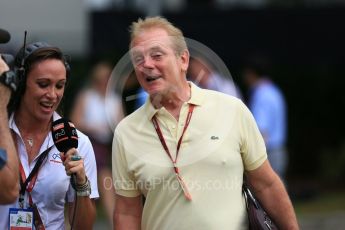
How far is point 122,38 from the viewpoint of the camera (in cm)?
1686

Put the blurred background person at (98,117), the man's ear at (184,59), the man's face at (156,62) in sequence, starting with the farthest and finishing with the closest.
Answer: the blurred background person at (98,117), the man's ear at (184,59), the man's face at (156,62)

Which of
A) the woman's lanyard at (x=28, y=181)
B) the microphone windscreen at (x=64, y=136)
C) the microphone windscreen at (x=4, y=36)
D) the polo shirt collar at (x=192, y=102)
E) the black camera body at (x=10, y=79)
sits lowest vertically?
the woman's lanyard at (x=28, y=181)

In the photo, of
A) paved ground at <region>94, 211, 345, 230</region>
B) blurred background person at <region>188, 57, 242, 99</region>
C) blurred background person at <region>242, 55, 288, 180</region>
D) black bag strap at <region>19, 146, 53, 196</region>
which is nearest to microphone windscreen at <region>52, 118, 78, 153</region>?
black bag strap at <region>19, 146, 53, 196</region>

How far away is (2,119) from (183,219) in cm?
114

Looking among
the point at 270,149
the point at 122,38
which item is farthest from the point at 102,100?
the point at 122,38

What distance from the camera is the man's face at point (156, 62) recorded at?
18.6 ft

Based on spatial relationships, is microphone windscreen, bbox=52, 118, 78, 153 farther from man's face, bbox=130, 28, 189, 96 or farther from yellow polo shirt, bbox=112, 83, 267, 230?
man's face, bbox=130, 28, 189, 96

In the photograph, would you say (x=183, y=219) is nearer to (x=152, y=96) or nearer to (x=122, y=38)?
(x=152, y=96)

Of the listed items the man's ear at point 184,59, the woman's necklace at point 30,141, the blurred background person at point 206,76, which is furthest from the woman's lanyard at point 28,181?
the blurred background person at point 206,76

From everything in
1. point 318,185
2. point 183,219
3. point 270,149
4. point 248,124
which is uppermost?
point 248,124

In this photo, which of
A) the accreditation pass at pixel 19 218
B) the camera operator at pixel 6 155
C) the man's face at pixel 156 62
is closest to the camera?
the camera operator at pixel 6 155

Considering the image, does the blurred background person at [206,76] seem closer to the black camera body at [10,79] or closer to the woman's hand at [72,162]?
the woman's hand at [72,162]

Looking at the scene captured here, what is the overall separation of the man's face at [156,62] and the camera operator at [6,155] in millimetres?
811

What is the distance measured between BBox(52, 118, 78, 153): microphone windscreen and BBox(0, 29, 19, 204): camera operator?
0.30 metres
